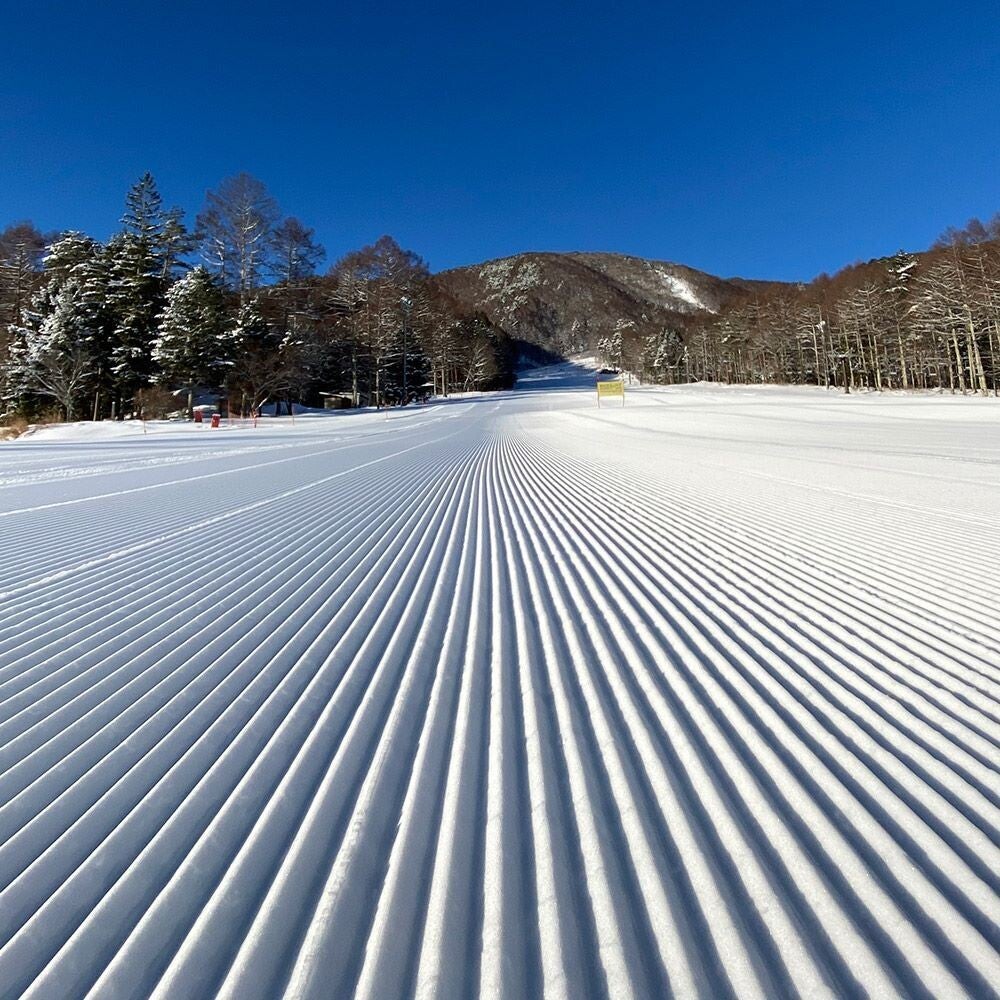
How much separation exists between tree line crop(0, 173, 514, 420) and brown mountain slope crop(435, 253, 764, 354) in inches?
4084

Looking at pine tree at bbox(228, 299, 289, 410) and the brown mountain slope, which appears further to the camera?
the brown mountain slope

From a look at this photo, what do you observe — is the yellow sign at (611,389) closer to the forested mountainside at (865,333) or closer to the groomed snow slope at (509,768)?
the forested mountainside at (865,333)

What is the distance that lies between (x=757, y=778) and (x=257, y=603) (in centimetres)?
307

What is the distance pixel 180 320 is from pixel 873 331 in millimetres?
48001

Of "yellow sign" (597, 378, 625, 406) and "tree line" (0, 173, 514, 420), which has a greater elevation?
"tree line" (0, 173, 514, 420)

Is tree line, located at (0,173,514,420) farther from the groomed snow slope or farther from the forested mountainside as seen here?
the forested mountainside

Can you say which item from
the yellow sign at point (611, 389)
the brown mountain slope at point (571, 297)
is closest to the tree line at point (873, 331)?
the yellow sign at point (611, 389)

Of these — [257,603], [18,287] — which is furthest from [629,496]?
[18,287]

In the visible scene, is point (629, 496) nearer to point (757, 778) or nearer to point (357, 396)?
point (757, 778)

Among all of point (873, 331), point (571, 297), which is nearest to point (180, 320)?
point (873, 331)

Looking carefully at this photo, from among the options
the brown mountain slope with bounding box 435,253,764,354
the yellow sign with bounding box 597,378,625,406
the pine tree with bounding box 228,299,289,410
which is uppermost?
the brown mountain slope with bounding box 435,253,764,354

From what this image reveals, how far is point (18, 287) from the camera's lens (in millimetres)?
35656

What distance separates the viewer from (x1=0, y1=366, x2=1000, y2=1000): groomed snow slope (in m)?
1.28

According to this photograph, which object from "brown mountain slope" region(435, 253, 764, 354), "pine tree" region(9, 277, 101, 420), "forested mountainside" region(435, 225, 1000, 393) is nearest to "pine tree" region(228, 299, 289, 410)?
"pine tree" region(9, 277, 101, 420)
